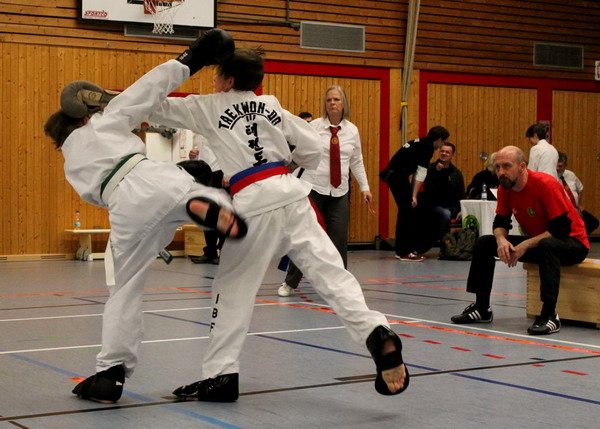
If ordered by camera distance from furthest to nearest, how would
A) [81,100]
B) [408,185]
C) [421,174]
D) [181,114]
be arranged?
[408,185]
[421,174]
[181,114]
[81,100]

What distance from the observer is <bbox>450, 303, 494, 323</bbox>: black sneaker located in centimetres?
611

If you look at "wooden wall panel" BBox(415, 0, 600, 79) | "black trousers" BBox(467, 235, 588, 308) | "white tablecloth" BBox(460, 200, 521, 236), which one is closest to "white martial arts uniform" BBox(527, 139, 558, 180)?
"white tablecloth" BBox(460, 200, 521, 236)

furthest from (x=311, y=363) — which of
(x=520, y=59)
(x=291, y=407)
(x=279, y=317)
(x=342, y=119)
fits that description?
(x=520, y=59)

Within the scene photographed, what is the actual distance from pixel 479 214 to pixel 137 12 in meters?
5.26

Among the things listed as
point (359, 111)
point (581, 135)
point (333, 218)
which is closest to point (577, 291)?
point (333, 218)

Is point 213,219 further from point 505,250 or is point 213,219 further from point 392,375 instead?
point 505,250

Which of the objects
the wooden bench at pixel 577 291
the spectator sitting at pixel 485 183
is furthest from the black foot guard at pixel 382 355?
the spectator sitting at pixel 485 183

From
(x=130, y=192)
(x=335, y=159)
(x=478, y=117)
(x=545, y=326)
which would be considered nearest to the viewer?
(x=130, y=192)

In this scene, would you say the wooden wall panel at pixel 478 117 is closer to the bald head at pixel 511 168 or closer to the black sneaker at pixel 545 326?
the bald head at pixel 511 168

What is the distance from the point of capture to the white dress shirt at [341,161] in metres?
7.55

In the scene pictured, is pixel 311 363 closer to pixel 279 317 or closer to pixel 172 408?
pixel 172 408

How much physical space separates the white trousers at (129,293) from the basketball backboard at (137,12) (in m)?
8.98

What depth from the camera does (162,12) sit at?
12.4 m

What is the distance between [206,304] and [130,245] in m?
3.45
